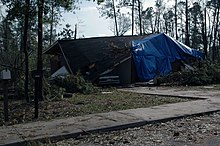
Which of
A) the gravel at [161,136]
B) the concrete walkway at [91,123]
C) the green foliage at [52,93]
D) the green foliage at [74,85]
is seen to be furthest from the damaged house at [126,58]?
the gravel at [161,136]

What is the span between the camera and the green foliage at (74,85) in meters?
19.5

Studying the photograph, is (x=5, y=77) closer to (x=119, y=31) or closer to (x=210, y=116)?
(x=210, y=116)

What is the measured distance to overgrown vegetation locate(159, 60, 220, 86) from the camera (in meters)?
24.5

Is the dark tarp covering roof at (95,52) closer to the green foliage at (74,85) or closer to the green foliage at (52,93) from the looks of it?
the green foliage at (74,85)

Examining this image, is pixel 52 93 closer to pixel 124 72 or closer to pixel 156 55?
pixel 124 72

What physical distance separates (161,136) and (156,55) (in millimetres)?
21796

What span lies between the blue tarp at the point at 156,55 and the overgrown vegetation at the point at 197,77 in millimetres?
2393

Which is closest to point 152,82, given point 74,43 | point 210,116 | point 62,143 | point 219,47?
point 74,43

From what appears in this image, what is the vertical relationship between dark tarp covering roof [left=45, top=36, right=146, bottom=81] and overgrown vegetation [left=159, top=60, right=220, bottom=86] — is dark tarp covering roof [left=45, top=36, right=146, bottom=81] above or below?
above

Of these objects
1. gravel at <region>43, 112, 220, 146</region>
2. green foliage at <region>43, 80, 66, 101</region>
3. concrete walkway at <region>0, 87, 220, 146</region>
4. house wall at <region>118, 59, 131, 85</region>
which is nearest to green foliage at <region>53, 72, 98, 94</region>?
green foliage at <region>43, 80, 66, 101</region>

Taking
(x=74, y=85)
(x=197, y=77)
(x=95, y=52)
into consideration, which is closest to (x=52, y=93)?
(x=74, y=85)

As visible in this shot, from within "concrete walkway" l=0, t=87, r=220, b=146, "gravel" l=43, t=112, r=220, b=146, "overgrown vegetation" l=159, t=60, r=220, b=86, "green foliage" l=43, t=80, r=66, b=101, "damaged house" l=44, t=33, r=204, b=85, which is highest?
"damaged house" l=44, t=33, r=204, b=85

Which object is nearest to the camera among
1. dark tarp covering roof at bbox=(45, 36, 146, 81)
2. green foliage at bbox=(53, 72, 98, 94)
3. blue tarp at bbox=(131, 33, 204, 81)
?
green foliage at bbox=(53, 72, 98, 94)

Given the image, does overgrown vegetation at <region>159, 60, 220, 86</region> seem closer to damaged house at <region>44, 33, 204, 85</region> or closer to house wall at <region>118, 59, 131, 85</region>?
damaged house at <region>44, 33, 204, 85</region>
